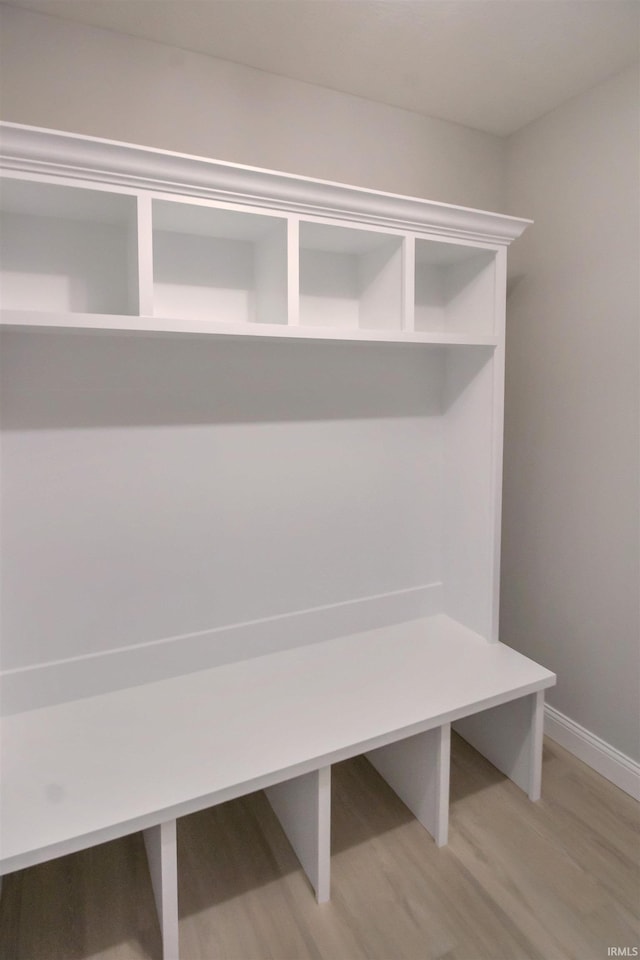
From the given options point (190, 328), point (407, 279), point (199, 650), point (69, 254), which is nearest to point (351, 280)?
point (407, 279)

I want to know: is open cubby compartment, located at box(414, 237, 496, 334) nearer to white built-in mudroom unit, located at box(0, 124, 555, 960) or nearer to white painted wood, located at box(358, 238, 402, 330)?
white built-in mudroom unit, located at box(0, 124, 555, 960)

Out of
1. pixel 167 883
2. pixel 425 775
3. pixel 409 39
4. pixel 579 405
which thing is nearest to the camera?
pixel 167 883

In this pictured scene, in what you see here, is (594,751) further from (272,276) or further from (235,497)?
(272,276)

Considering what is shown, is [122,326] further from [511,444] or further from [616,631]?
[616,631]

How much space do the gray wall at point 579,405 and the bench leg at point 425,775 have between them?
73 cm

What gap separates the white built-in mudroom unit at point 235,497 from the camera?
150cm

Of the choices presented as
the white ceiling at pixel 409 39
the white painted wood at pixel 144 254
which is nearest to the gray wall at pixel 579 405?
the white ceiling at pixel 409 39

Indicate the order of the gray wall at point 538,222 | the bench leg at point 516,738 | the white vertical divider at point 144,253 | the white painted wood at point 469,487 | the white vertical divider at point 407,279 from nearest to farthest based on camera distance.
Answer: the white vertical divider at point 144,253 < the gray wall at point 538,222 < the white vertical divider at point 407,279 < the bench leg at point 516,738 < the white painted wood at point 469,487

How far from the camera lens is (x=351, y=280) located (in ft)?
6.87

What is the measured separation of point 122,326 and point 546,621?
1899mm

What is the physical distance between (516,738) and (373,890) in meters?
0.71

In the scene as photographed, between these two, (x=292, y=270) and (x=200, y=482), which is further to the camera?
(x=200, y=482)

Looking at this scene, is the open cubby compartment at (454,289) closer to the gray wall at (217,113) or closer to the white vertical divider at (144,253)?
the gray wall at (217,113)

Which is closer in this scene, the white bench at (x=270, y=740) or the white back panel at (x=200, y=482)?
the white bench at (x=270, y=740)
